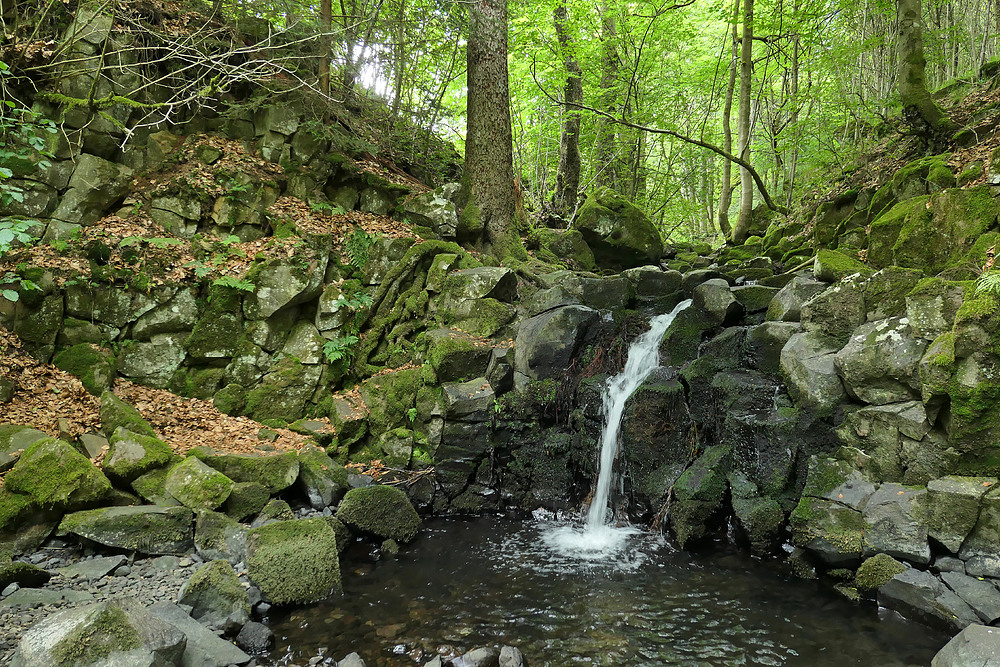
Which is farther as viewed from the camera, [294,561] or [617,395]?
[617,395]

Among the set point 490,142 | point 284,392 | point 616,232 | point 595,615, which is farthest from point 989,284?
point 284,392

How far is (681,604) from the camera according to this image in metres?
5.65

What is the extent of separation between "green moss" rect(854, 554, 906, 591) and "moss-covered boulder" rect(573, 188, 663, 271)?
979 centimetres

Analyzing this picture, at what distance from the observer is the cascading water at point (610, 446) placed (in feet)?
23.8

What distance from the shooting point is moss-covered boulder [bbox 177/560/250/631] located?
505 centimetres

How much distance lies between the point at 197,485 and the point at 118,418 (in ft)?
6.25

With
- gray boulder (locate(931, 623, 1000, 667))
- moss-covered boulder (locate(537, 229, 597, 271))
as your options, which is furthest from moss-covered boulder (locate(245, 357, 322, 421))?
gray boulder (locate(931, 623, 1000, 667))

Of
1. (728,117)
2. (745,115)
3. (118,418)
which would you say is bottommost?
(118,418)

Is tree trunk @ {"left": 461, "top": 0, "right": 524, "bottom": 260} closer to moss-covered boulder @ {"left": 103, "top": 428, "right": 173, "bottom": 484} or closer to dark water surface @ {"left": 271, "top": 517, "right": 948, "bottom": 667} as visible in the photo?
dark water surface @ {"left": 271, "top": 517, "right": 948, "bottom": 667}

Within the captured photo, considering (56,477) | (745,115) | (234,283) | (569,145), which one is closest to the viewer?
(56,477)

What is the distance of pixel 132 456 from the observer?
6.70m

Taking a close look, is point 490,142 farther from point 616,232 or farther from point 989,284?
point 989,284

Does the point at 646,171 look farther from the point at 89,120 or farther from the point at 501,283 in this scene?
the point at 89,120

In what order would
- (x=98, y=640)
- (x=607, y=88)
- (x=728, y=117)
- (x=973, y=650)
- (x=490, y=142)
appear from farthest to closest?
(x=728, y=117) → (x=607, y=88) → (x=490, y=142) → (x=973, y=650) → (x=98, y=640)
